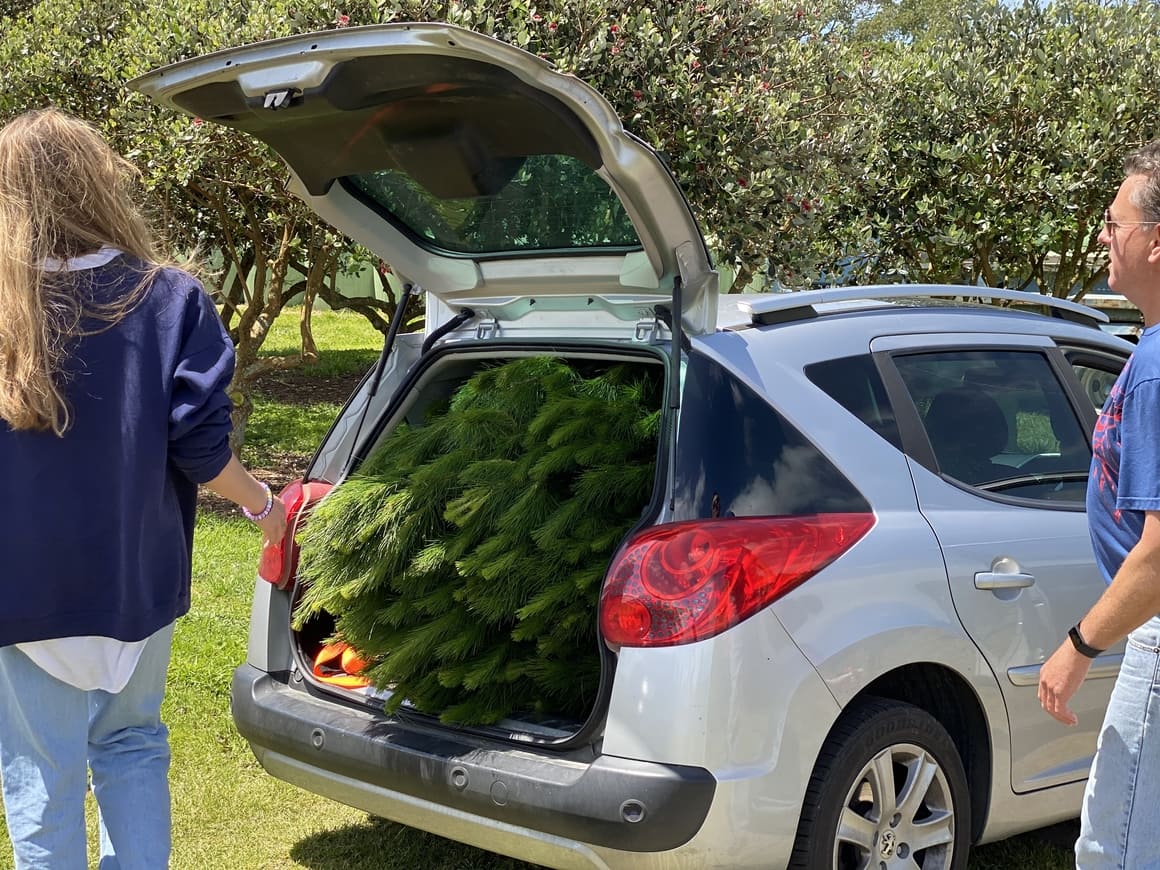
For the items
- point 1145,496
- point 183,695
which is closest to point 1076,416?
point 1145,496

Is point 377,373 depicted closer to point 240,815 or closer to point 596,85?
point 240,815

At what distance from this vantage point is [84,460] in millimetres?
2730

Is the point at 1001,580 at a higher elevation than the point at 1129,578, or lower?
lower

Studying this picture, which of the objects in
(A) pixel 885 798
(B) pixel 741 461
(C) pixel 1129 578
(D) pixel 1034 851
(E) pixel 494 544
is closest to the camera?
(C) pixel 1129 578

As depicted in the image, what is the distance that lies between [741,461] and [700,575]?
0.33 metres

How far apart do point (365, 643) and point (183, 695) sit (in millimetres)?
1934

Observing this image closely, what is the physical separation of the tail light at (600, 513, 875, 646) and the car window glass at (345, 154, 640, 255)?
880 mm

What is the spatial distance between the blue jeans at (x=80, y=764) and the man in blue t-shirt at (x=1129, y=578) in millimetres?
2014

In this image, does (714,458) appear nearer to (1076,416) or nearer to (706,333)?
(706,333)

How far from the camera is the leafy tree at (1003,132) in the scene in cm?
941

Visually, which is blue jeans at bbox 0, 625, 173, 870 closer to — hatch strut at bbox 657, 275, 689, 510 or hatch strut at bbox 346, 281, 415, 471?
hatch strut at bbox 346, 281, 415, 471

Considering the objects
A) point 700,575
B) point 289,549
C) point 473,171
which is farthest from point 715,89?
point 700,575

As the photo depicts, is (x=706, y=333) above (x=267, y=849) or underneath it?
above

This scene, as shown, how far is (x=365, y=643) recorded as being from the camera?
3.50 m
